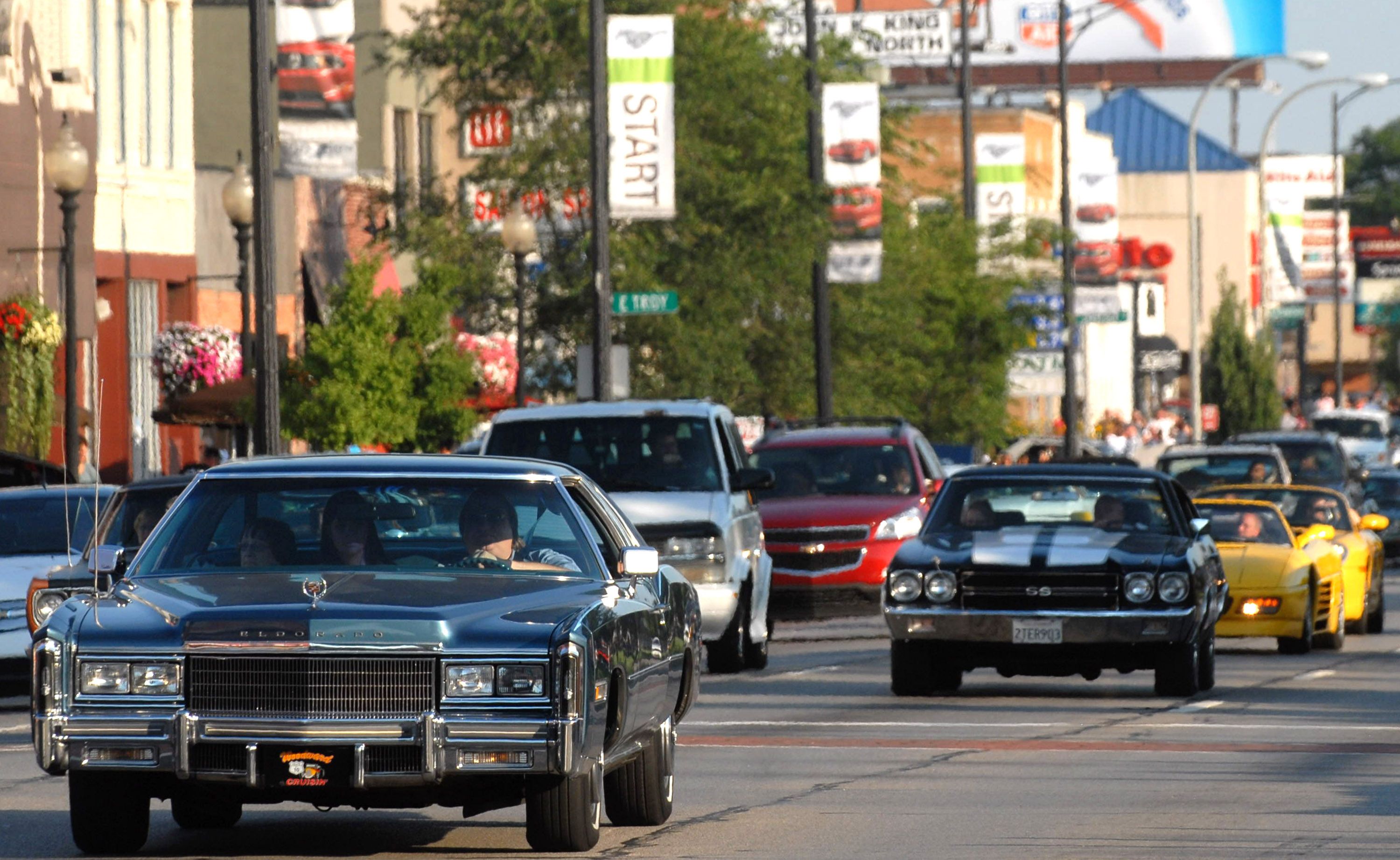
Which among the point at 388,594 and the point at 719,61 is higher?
the point at 719,61

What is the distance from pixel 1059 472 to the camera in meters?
19.1

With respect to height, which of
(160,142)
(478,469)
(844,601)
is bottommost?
(844,601)

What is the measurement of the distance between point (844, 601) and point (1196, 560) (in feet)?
28.3

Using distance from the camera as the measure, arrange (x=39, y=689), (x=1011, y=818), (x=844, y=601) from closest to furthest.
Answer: (x=39, y=689)
(x=1011, y=818)
(x=844, y=601)

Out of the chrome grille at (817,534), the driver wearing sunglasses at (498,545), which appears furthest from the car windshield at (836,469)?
the driver wearing sunglasses at (498,545)

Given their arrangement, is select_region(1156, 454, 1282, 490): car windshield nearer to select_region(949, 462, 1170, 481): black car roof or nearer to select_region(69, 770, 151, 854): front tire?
select_region(949, 462, 1170, 481): black car roof

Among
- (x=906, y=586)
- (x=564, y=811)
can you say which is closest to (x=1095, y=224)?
(x=906, y=586)

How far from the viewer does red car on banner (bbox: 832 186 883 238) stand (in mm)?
39562

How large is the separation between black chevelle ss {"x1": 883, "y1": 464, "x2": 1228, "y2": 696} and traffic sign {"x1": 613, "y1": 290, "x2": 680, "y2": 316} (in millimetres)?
11902

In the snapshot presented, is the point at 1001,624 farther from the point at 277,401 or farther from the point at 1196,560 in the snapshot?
the point at 277,401

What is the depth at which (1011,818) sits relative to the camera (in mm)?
12047

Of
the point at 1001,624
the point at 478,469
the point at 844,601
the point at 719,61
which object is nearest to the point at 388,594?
the point at 478,469

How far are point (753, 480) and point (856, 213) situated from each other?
1947 centimetres

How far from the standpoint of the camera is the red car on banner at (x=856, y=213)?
130 ft
